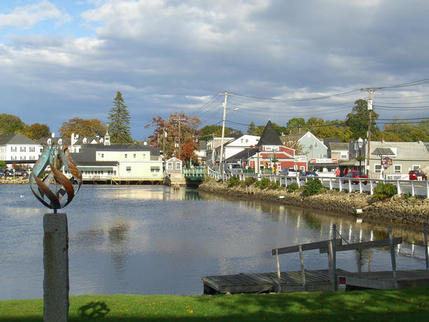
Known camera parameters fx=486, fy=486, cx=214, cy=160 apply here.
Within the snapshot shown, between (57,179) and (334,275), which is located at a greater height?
(57,179)

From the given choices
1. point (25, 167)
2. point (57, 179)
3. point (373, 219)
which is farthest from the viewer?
point (25, 167)

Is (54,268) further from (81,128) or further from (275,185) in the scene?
(81,128)

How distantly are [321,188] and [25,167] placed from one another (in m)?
104

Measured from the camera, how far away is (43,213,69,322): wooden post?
688 cm

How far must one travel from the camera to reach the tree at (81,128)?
148m

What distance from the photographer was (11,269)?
19844 millimetres

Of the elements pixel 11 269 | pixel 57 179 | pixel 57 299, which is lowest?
pixel 11 269

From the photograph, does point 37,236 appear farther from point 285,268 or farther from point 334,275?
point 334,275

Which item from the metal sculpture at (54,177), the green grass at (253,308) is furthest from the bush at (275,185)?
the metal sculpture at (54,177)

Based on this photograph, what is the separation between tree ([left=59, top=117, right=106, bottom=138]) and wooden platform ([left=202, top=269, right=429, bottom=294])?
140081mm

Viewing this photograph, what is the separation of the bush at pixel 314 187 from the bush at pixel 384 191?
11219 mm

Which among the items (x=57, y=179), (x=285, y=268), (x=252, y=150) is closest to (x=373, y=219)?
(x=285, y=268)

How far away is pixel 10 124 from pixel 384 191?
147 meters

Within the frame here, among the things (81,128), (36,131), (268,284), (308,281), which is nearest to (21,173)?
(81,128)
